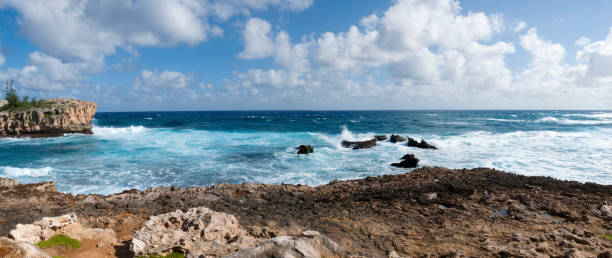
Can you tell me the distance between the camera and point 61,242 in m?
5.54

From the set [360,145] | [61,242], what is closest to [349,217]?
[61,242]

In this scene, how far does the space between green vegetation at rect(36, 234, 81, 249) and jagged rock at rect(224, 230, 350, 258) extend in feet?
13.3

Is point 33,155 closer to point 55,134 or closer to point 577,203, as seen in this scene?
point 55,134

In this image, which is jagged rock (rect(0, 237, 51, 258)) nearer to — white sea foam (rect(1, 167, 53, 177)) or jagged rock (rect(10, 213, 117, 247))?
jagged rock (rect(10, 213, 117, 247))

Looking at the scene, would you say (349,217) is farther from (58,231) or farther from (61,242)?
(58,231)

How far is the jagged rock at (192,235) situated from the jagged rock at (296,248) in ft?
3.16

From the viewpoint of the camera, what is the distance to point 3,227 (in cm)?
695

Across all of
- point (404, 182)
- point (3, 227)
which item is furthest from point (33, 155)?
point (404, 182)

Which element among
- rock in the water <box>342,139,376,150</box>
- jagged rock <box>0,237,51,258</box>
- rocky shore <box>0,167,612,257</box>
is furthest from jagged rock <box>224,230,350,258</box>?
rock in the water <box>342,139,376,150</box>

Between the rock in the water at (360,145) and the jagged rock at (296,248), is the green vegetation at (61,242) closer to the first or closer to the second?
the jagged rock at (296,248)

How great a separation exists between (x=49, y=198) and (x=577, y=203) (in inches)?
733

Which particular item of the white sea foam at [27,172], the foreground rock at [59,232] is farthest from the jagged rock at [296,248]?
the white sea foam at [27,172]

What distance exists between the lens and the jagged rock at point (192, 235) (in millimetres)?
4980

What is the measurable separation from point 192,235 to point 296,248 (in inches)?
109
